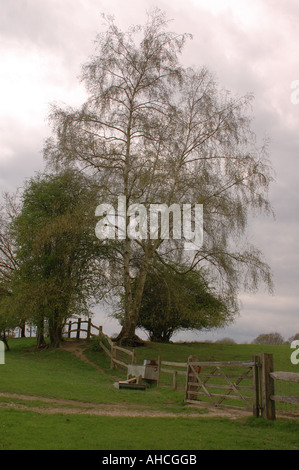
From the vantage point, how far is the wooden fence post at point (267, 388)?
8.80 meters

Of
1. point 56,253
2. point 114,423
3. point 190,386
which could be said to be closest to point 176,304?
point 56,253

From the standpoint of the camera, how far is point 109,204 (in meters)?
23.3

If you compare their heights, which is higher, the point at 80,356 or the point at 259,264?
the point at 259,264

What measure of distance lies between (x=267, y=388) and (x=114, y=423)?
3.26 meters

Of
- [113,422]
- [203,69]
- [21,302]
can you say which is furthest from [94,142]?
[113,422]

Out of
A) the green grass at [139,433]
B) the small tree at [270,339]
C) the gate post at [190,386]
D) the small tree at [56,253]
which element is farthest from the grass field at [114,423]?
the small tree at [270,339]

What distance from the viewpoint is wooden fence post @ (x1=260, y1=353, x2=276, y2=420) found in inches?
346

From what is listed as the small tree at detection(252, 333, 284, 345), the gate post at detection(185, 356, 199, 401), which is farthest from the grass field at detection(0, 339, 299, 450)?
the small tree at detection(252, 333, 284, 345)

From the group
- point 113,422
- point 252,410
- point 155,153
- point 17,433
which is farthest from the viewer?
point 155,153

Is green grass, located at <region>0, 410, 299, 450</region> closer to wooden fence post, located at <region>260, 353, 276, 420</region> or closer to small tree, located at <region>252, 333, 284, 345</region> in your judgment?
wooden fence post, located at <region>260, 353, 276, 420</region>

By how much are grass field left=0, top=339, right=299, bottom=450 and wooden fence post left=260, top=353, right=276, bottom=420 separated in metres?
0.24

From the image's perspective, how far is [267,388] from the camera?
8.87 m

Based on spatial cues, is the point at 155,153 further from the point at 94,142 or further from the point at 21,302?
the point at 21,302

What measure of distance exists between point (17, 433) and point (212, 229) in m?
17.4
